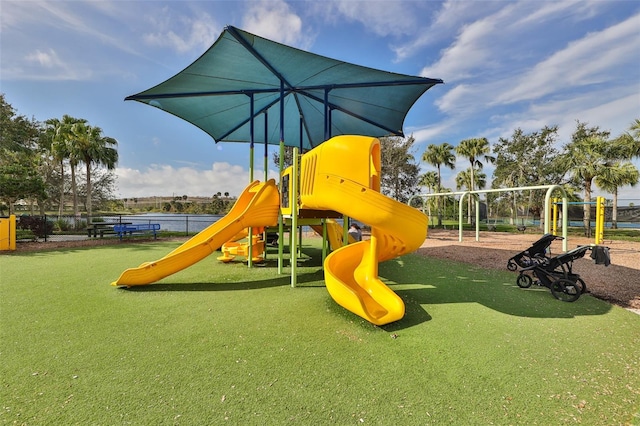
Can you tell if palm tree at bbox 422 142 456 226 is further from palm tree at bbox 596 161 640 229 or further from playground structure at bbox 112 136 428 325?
playground structure at bbox 112 136 428 325

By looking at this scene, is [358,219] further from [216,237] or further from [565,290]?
[565,290]

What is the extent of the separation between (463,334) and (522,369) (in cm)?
81

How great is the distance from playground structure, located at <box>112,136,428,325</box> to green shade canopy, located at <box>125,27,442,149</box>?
2.08 meters

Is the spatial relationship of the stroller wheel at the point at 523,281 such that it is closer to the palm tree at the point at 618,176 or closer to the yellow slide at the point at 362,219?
the yellow slide at the point at 362,219

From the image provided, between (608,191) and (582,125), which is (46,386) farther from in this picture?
(582,125)

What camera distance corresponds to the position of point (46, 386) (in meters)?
2.49

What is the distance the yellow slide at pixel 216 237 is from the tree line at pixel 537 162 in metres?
17.1

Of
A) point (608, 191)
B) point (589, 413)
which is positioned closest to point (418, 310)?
point (589, 413)

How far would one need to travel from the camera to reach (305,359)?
3.02 m

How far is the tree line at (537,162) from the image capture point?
19.9m

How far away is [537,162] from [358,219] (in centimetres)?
3029

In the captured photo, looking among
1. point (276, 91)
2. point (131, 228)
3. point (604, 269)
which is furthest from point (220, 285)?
point (131, 228)

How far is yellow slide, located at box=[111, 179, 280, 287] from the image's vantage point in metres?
5.62

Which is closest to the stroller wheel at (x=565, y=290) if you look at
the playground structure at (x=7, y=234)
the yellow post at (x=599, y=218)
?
the yellow post at (x=599, y=218)
